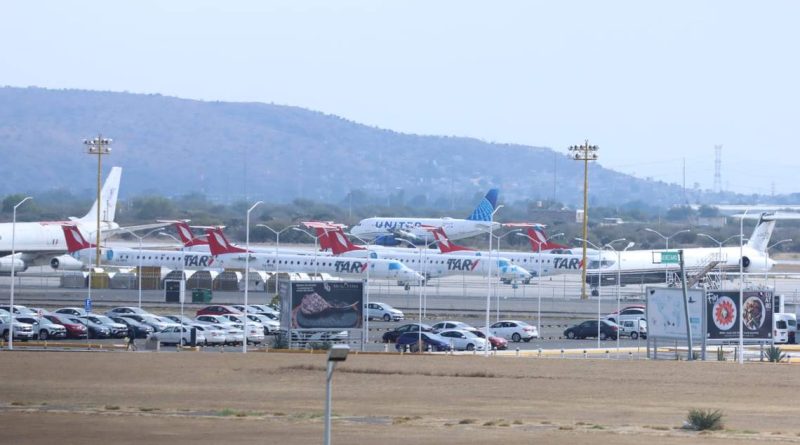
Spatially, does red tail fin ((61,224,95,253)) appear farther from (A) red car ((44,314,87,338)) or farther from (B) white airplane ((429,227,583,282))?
(A) red car ((44,314,87,338))

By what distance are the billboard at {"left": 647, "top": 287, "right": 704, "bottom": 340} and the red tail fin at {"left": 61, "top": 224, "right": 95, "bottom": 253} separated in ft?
188

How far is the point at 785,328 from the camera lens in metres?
65.0

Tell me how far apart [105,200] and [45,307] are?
53.5 metres

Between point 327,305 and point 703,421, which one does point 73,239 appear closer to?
point 327,305

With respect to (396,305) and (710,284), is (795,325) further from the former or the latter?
(396,305)

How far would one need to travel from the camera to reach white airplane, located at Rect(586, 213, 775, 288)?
100 m

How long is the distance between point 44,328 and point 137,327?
3.84m

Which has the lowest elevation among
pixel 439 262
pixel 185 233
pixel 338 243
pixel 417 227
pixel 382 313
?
pixel 382 313

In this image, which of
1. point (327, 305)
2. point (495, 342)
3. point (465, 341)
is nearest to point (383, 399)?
point (327, 305)

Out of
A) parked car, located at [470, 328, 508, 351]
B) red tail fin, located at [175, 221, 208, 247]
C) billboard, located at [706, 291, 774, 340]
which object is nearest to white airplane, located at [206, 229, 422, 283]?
red tail fin, located at [175, 221, 208, 247]

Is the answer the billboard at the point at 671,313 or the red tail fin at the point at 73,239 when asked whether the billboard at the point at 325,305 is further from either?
the red tail fin at the point at 73,239

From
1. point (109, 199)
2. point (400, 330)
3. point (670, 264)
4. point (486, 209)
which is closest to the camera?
point (400, 330)

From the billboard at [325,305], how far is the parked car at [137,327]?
6803 millimetres

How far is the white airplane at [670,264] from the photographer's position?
330 ft
